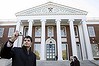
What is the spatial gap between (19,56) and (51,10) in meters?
22.6

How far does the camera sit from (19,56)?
2705 mm

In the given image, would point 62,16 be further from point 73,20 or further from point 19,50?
point 19,50

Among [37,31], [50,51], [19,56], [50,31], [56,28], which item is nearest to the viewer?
[19,56]

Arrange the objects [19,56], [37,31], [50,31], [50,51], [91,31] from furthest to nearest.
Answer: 1. [37,31]
2. [50,31]
3. [91,31]
4. [50,51]
5. [19,56]

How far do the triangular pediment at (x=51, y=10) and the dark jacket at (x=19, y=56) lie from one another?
21.9m

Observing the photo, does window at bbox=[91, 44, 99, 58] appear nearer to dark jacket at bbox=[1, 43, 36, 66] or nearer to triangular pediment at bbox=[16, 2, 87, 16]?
triangular pediment at bbox=[16, 2, 87, 16]

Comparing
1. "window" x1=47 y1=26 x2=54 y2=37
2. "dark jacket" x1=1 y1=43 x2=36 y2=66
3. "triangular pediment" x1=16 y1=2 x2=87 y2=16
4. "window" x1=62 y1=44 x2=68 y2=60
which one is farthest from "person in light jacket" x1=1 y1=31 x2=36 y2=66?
"window" x1=47 y1=26 x2=54 y2=37

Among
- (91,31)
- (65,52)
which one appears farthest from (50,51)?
(91,31)

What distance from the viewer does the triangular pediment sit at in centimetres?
2452

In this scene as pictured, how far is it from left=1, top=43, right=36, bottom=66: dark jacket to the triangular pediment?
21878 mm

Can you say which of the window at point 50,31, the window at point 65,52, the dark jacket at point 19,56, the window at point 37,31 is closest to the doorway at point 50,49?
the window at point 50,31

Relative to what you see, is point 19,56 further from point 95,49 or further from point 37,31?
point 95,49

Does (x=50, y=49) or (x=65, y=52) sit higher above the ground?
(x=50, y=49)

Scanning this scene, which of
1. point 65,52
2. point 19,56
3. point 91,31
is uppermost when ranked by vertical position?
point 91,31
